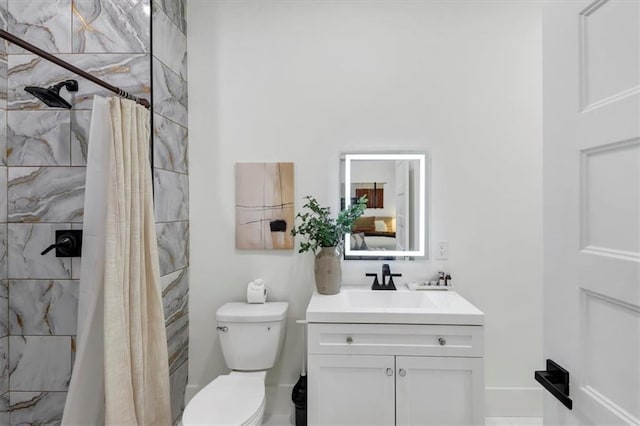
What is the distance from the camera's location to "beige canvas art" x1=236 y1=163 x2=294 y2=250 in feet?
7.71

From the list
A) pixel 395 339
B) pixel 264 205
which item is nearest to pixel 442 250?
pixel 395 339

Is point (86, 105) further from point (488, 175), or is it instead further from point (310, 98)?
point (488, 175)

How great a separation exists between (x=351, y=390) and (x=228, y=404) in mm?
604

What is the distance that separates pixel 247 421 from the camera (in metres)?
1.61

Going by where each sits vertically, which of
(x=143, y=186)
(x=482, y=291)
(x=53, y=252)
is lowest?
(x=482, y=291)

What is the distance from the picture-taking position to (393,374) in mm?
1821

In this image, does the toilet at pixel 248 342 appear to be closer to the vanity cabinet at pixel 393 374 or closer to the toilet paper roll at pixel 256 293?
the toilet paper roll at pixel 256 293

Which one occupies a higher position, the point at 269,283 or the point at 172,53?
the point at 172,53

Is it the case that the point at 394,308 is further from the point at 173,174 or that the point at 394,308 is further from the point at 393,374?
the point at 173,174

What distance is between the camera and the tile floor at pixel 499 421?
2217 mm

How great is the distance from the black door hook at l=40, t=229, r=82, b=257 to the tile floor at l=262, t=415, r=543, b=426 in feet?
4.97

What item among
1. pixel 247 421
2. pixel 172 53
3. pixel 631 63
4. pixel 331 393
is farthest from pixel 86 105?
pixel 631 63

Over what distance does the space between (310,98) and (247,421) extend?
1.85 metres

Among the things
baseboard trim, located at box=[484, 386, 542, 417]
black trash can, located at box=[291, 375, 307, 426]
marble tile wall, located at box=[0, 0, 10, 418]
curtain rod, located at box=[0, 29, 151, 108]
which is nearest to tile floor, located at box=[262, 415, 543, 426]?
baseboard trim, located at box=[484, 386, 542, 417]
